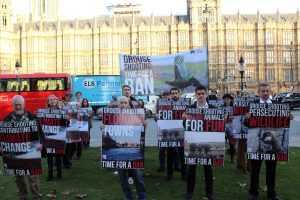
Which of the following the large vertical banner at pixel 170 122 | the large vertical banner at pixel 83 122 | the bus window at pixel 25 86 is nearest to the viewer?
the large vertical banner at pixel 170 122

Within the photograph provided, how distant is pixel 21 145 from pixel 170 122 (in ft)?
9.47

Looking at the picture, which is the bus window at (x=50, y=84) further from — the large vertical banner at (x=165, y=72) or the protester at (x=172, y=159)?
the protester at (x=172, y=159)

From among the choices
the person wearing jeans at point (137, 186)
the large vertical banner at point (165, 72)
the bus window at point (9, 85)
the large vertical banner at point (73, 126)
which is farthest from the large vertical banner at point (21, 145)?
the bus window at point (9, 85)

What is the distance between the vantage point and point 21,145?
6094 mm

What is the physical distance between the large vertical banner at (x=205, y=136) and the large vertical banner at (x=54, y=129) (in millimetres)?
2708

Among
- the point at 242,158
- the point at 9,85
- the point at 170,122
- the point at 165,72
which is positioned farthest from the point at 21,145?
the point at 9,85

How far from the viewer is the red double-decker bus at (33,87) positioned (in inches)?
1093

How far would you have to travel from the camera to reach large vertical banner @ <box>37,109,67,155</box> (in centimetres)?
786

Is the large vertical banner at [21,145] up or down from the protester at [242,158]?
up

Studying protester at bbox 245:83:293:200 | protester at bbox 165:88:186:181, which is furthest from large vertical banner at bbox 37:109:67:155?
protester at bbox 245:83:293:200

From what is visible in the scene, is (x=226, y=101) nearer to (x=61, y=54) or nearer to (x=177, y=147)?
(x=177, y=147)

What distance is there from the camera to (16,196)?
700 centimetres

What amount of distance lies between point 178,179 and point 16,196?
290 cm

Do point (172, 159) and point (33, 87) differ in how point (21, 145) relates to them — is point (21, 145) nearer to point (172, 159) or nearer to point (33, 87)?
point (172, 159)
